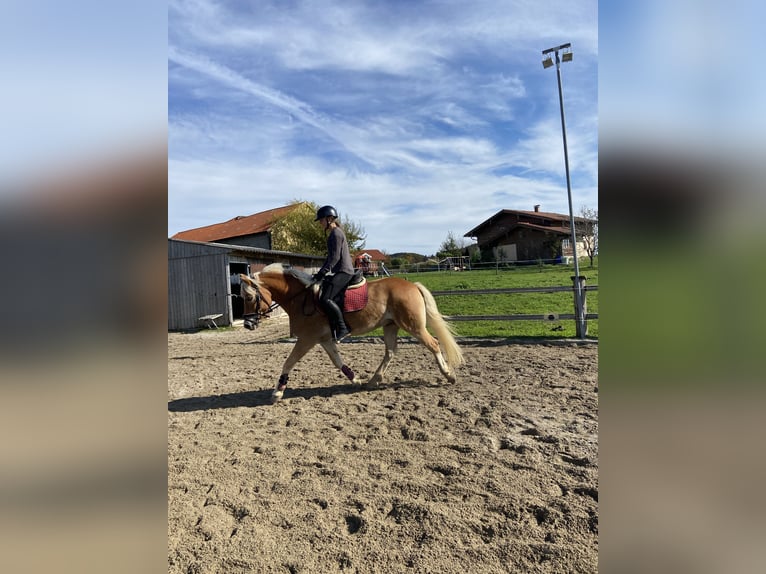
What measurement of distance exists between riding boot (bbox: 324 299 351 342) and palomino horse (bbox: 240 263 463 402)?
94 mm

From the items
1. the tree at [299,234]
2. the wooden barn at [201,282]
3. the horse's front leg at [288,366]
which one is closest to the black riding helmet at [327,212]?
the horse's front leg at [288,366]

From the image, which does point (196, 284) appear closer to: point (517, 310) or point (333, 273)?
point (517, 310)

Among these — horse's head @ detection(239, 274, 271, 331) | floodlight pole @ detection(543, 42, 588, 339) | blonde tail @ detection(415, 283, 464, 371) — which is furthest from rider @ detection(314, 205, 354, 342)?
floodlight pole @ detection(543, 42, 588, 339)

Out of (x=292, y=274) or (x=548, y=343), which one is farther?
(x=548, y=343)

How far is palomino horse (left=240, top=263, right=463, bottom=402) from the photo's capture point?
17.0 feet

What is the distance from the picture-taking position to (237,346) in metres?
10.1

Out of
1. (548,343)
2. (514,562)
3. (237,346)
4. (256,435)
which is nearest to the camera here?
(514,562)

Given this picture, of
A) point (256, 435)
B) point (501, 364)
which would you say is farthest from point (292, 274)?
point (501, 364)

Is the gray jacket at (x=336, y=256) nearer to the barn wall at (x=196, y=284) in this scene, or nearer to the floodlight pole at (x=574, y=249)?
the floodlight pole at (x=574, y=249)
